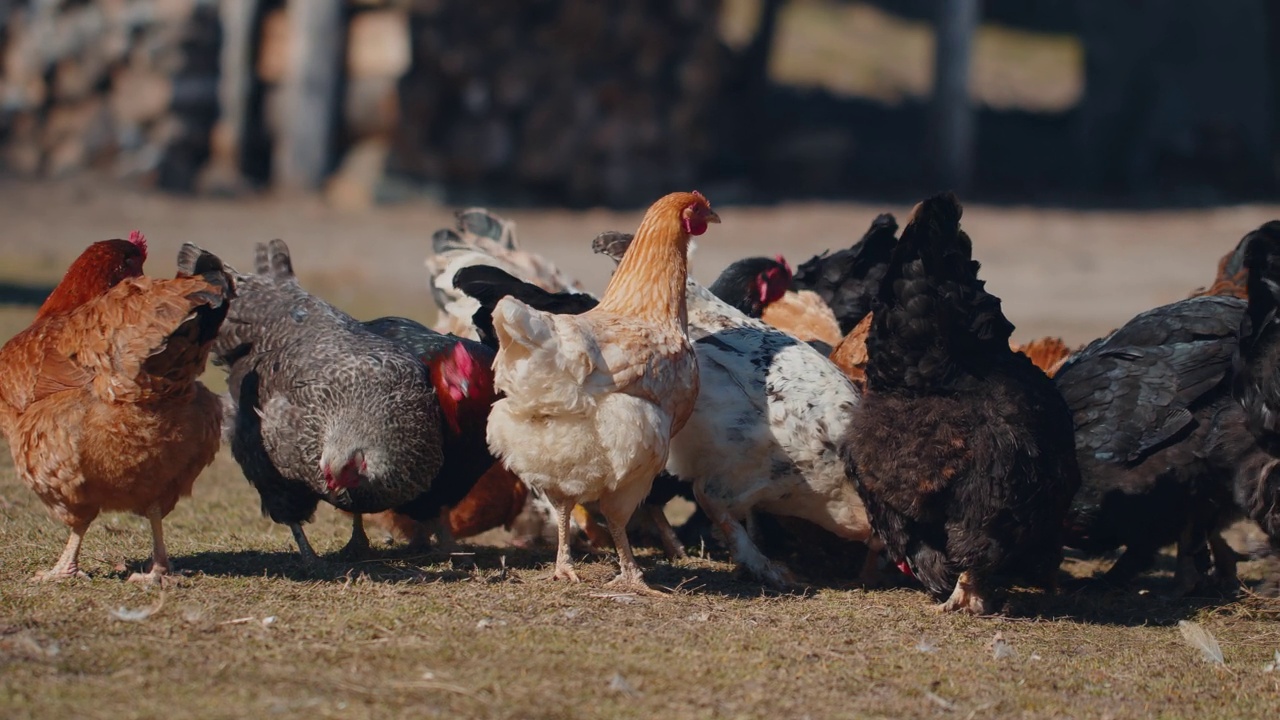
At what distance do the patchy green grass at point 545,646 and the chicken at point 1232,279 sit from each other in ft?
5.61

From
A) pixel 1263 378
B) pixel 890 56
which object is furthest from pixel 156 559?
pixel 890 56

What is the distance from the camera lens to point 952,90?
1898 centimetres

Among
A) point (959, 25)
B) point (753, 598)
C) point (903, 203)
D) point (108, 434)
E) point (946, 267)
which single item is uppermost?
point (959, 25)

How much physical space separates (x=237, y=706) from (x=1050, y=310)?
34.6 ft

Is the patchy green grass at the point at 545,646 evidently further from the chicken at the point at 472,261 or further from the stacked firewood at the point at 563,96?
the stacked firewood at the point at 563,96

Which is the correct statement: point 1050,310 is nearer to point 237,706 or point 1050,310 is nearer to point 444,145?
point 444,145

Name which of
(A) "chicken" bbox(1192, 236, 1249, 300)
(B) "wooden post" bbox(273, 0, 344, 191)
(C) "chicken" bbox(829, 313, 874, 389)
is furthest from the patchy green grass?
(B) "wooden post" bbox(273, 0, 344, 191)

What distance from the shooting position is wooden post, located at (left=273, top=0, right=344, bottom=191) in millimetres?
14914

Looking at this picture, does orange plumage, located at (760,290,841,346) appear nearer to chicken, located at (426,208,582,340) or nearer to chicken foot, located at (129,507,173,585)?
chicken, located at (426,208,582,340)

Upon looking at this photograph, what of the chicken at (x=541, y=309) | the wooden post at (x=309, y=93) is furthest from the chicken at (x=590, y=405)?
the wooden post at (x=309, y=93)

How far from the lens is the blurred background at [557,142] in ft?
46.7

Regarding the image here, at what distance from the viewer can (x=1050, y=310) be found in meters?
12.7

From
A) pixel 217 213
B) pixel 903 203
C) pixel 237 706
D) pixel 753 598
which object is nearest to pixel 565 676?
pixel 237 706

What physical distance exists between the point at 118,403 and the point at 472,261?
2.92 metres
